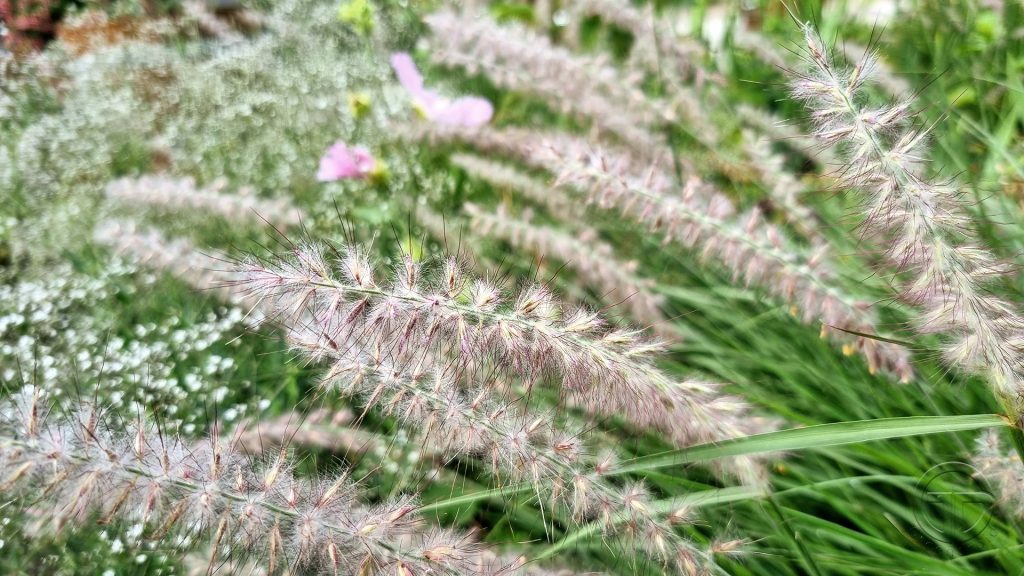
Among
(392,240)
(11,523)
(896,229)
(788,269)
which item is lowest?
(11,523)

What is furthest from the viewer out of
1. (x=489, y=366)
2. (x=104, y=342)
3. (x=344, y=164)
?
(x=344, y=164)

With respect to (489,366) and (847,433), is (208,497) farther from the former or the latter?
(847,433)

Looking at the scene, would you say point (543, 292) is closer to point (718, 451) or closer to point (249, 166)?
point (718, 451)

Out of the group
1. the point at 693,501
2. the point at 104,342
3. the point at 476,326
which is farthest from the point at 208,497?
the point at 104,342

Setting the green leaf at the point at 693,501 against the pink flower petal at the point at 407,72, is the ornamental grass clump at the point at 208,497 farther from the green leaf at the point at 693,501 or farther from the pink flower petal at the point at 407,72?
the pink flower petal at the point at 407,72

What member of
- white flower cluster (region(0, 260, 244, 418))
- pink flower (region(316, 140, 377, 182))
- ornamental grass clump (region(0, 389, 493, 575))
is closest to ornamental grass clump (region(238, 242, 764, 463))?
ornamental grass clump (region(0, 389, 493, 575))

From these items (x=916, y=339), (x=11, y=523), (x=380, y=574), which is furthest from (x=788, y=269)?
(x=11, y=523)

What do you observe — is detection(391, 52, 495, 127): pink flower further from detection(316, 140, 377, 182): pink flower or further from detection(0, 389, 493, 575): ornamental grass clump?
detection(0, 389, 493, 575): ornamental grass clump
